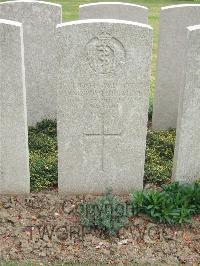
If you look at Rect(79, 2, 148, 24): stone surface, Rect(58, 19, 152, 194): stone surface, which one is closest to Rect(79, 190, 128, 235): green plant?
Rect(58, 19, 152, 194): stone surface

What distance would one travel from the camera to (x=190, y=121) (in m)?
5.35

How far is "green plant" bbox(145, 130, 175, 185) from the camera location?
6.07 metres

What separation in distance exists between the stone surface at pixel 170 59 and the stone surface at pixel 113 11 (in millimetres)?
535

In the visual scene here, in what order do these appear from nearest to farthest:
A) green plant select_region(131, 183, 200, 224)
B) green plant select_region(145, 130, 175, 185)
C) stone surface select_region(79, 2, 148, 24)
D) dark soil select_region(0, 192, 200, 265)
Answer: dark soil select_region(0, 192, 200, 265) → green plant select_region(131, 183, 200, 224) → green plant select_region(145, 130, 175, 185) → stone surface select_region(79, 2, 148, 24)

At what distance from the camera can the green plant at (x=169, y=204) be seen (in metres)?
5.18

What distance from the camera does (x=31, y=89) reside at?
7438 mm

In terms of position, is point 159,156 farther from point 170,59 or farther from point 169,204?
point 170,59

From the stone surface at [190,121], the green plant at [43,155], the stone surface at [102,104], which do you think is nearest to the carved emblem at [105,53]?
the stone surface at [102,104]

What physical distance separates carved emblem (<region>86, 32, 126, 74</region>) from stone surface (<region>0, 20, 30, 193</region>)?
29.7 inches

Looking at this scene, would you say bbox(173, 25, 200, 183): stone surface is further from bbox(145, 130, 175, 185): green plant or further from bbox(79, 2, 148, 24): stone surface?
bbox(79, 2, 148, 24): stone surface

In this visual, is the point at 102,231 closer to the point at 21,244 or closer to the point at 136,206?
the point at 136,206

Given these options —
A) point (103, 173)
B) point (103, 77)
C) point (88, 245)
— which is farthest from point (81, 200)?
point (103, 77)

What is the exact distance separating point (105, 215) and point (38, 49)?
10.6 ft

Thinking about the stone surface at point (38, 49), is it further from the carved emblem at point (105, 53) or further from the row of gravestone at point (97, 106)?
the carved emblem at point (105, 53)
